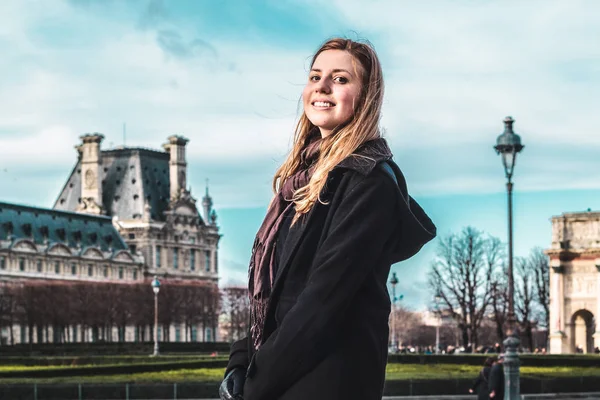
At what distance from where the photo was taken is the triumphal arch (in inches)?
2638

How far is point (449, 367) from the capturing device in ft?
126

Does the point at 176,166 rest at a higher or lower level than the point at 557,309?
higher

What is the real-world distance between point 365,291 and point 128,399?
2241 cm

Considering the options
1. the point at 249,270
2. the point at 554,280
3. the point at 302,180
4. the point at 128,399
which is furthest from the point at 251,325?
the point at 554,280

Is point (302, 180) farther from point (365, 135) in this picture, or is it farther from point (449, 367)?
point (449, 367)

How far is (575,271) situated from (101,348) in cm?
2555

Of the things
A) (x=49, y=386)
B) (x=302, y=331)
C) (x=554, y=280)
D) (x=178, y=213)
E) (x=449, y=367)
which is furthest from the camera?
(x=178, y=213)

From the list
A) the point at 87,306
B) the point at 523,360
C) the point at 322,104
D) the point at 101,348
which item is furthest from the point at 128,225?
the point at 322,104

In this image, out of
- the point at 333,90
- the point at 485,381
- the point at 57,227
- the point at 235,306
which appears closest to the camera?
the point at 333,90

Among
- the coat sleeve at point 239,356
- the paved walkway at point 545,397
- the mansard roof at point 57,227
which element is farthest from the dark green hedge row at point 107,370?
the mansard roof at point 57,227

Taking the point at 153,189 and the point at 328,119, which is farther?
the point at 153,189

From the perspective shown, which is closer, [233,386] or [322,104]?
[233,386]

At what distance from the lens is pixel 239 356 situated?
3.87 m

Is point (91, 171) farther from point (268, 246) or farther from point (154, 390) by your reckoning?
point (268, 246)
